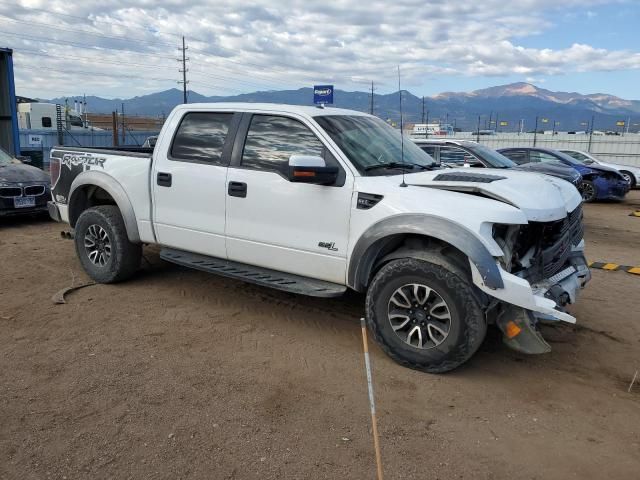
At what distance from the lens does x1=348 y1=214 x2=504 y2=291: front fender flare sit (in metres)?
3.62

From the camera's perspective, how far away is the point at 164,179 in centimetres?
526

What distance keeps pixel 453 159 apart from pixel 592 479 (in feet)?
24.2

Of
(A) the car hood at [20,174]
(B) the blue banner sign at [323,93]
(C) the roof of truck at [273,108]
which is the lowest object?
(A) the car hood at [20,174]

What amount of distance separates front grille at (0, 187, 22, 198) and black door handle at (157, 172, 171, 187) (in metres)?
5.25

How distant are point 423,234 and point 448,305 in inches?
21.0

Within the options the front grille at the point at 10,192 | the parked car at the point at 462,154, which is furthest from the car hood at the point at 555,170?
the front grille at the point at 10,192

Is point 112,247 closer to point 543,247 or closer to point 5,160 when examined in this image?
point 543,247

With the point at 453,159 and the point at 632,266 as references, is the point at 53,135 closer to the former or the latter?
the point at 453,159

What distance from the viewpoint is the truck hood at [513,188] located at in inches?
155

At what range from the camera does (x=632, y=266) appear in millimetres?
7566

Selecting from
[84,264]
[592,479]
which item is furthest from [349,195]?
[84,264]

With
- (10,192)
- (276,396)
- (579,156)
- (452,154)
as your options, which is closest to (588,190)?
(579,156)

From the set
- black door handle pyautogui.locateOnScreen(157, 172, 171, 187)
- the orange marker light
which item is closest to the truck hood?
the orange marker light

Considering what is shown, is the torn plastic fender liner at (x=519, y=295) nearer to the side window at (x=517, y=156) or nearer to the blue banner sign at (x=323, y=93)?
the side window at (x=517, y=156)
